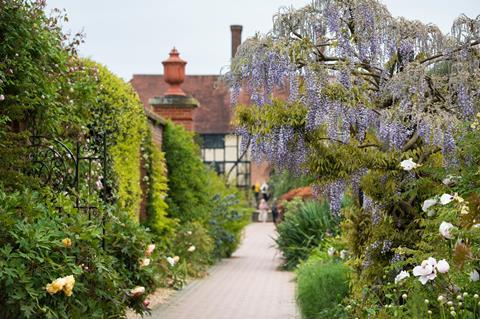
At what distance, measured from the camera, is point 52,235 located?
629 centimetres

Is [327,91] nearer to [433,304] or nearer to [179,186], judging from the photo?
[433,304]

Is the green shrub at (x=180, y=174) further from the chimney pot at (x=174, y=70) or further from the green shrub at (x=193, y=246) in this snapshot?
the chimney pot at (x=174, y=70)

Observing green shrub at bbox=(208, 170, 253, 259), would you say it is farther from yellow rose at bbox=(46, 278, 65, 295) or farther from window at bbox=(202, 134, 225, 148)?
window at bbox=(202, 134, 225, 148)

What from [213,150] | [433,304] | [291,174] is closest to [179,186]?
[291,174]

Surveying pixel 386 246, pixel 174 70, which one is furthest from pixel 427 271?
pixel 174 70

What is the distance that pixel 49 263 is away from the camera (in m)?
6.16

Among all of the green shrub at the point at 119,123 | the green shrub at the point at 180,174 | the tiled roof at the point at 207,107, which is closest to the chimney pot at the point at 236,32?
the tiled roof at the point at 207,107

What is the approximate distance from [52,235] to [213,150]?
42.1 meters

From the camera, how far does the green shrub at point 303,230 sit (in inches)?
591

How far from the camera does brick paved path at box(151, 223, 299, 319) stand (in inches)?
411

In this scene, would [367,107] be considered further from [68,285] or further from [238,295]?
[238,295]

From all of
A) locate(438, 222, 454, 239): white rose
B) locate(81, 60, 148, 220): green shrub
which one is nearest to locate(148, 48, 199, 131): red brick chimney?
locate(81, 60, 148, 220): green shrub

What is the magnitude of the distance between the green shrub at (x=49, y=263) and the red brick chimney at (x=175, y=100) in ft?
36.0

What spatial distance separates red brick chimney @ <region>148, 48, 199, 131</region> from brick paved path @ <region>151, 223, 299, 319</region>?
3032 millimetres
